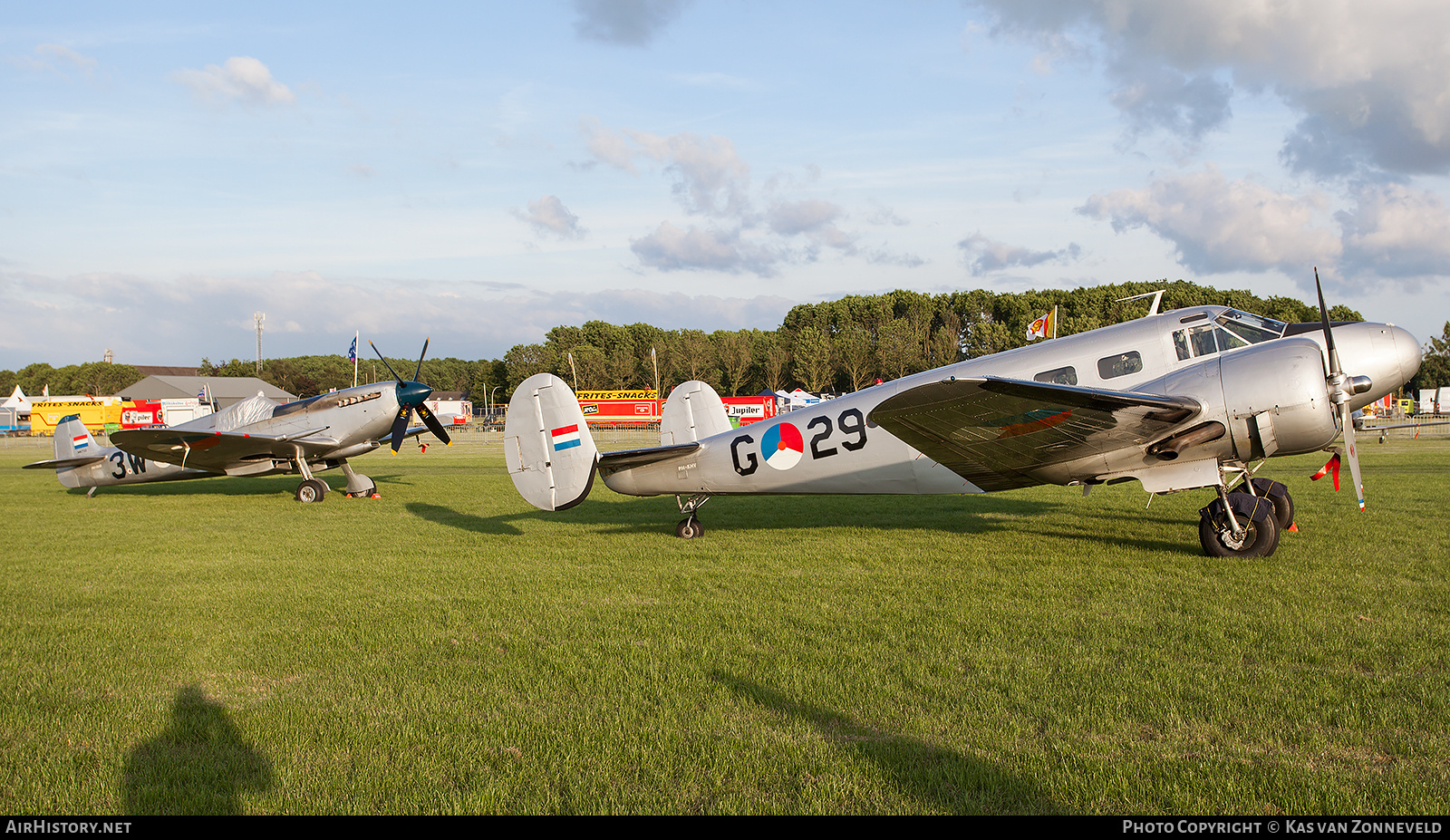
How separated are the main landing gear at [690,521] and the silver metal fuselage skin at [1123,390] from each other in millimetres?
191

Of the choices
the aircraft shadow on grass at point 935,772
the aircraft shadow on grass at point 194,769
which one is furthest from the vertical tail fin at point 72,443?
the aircraft shadow on grass at point 935,772

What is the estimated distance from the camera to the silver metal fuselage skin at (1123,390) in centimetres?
829

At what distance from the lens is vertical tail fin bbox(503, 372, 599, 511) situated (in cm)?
1067

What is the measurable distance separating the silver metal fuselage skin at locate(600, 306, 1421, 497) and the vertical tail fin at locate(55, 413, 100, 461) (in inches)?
673

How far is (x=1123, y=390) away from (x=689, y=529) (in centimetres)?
602

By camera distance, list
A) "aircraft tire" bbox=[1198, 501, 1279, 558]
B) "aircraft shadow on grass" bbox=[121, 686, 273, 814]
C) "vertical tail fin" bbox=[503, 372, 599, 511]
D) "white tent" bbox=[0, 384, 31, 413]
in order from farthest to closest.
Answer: "white tent" bbox=[0, 384, 31, 413]
"vertical tail fin" bbox=[503, 372, 599, 511]
"aircraft tire" bbox=[1198, 501, 1279, 558]
"aircraft shadow on grass" bbox=[121, 686, 273, 814]

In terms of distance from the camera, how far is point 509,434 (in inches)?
433

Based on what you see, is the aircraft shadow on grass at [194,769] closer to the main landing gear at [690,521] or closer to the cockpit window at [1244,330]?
the main landing gear at [690,521]

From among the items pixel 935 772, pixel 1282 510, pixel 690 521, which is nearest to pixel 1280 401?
pixel 1282 510

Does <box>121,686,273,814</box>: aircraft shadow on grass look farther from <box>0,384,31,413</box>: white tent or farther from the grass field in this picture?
<box>0,384,31,413</box>: white tent

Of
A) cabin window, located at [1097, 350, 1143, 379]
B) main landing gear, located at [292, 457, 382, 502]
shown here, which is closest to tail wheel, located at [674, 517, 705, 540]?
cabin window, located at [1097, 350, 1143, 379]

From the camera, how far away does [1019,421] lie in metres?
8.34
